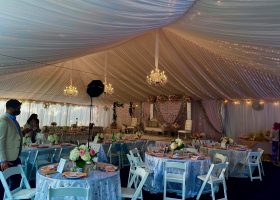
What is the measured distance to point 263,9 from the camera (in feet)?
11.5

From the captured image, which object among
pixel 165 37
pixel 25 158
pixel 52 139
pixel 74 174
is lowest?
pixel 25 158

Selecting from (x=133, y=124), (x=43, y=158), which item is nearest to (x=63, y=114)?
(x=133, y=124)

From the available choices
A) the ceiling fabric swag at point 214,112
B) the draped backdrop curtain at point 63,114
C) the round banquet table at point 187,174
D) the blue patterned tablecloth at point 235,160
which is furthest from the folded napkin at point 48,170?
the draped backdrop curtain at point 63,114

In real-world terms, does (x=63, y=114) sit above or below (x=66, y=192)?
above

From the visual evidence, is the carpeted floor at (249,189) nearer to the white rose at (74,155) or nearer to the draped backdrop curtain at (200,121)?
the white rose at (74,155)

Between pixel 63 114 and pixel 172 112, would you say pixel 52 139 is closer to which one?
pixel 172 112

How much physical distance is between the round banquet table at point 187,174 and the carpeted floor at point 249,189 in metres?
0.20

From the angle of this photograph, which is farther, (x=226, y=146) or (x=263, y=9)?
(x=226, y=146)

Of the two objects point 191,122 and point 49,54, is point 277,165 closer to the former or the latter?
point 191,122

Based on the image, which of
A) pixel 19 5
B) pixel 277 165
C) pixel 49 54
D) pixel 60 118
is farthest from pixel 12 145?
pixel 60 118

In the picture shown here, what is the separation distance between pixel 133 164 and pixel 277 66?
4.11 m

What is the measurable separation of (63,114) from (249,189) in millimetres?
14877

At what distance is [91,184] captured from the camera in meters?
3.37

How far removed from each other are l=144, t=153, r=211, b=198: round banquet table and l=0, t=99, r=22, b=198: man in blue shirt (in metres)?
2.86
